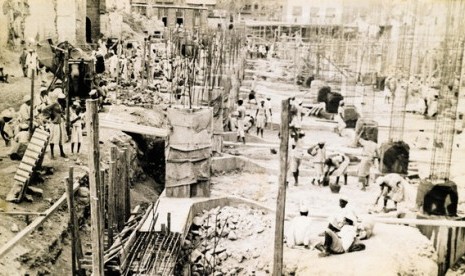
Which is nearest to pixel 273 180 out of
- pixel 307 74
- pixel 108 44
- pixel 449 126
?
pixel 449 126

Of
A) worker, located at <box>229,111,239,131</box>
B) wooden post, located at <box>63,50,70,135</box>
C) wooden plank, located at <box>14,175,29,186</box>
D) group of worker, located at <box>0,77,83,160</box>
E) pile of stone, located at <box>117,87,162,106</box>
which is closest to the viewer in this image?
wooden plank, located at <box>14,175,29,186</box>

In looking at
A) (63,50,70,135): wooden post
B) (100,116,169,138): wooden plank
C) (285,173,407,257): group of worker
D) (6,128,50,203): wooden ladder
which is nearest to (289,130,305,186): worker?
(285,173,407,257): group of worker

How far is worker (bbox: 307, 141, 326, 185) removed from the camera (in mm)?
7988

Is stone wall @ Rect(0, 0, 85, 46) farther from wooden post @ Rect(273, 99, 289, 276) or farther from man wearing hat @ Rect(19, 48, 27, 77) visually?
wooden post @ Rect(273, 99, 289, 276)

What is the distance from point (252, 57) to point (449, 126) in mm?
8068

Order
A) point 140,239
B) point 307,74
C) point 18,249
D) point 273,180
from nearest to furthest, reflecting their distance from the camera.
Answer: point 18,249 < point 140,239 < point 273,180 < point 307,74

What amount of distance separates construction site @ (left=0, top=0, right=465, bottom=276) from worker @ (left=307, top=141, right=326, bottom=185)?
20mm

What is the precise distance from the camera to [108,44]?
7859 mm

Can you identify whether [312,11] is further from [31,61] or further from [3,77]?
[3,77]

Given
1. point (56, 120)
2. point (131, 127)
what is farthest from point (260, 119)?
point (56, 120)

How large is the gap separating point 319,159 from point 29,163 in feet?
13.2

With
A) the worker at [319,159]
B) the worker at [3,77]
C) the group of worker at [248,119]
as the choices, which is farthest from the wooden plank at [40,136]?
the group of worker at [248,119]

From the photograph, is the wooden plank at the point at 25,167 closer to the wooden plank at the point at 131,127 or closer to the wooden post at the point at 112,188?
the wooden post at the point at 112,188

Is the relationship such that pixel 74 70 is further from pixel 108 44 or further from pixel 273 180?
pixel 273 180
